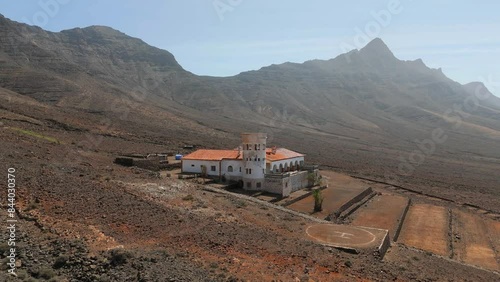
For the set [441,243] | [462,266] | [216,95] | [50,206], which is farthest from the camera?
[216,95]

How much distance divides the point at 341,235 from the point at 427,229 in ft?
Answer: 41.5

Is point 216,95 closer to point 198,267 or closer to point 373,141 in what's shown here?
point 373,141

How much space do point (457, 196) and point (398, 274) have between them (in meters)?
33.3

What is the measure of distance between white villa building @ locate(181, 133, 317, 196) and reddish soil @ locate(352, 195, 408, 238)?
16.7ft

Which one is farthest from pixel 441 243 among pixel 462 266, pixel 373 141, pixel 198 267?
pixel 373 141

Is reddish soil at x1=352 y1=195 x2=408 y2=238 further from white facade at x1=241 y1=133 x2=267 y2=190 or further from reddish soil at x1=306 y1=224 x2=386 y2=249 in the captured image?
white facade at x1=241 y1=133 x2=267 y2=190

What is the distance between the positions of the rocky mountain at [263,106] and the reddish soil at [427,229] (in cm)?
1113

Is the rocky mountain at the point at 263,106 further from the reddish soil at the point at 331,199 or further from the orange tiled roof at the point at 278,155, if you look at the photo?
the orange tiled roof at the point at 278,155

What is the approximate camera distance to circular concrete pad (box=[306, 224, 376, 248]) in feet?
57.3

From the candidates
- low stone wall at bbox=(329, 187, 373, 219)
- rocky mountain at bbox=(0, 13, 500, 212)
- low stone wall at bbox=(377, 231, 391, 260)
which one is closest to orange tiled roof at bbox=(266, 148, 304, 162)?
low stone wall at bbox=(329, 187, 373, 219)

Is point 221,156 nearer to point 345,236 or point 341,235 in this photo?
point 341,235

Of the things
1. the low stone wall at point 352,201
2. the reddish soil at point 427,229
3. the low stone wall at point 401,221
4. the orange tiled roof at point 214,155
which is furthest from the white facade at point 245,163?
the reddish soil at point 427,229

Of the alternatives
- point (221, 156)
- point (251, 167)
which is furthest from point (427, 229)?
point (221, 156)

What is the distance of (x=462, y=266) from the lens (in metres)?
19.5
